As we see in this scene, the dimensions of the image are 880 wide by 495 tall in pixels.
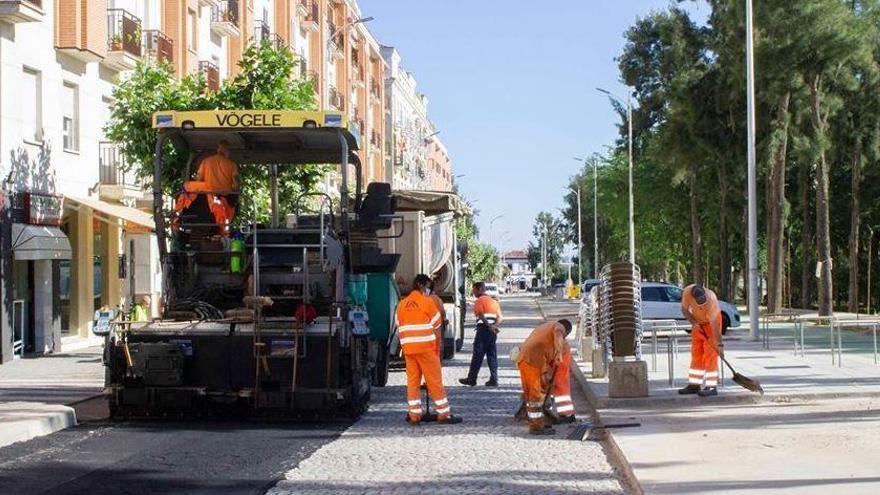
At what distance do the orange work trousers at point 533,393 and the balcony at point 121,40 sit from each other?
63.2ft

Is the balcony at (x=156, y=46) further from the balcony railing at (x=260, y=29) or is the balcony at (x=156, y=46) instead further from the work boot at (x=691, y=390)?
the work boot at (x=691, y=390)

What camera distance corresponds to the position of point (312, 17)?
189 ft

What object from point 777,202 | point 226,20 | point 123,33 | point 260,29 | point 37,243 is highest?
point 260,29

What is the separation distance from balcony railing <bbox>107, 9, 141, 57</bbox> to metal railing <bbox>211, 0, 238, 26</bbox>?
29.0 feet

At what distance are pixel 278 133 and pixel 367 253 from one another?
1.77 m

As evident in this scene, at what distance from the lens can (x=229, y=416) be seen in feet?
47.8

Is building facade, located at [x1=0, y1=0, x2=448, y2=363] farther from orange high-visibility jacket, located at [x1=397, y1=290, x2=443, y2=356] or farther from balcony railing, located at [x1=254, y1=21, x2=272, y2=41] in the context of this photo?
balcony railing, located at [x1=254, y1=21, x2=272, y2=41]

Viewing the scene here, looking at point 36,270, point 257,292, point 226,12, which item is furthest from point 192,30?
point 257,292

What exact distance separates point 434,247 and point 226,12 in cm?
2068

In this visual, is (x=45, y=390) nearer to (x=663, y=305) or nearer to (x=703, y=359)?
(x=703, y=359)

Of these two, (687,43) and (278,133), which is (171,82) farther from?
(687,43)

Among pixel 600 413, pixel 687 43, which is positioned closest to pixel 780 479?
pixel 600 413

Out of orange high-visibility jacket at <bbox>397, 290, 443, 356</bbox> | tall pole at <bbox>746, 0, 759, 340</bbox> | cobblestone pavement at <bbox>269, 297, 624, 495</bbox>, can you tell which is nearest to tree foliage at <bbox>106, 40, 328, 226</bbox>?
cobblestone pavement at <bbox>269, 297, 624, 495</bbox>

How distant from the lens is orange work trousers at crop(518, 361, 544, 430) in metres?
13.2
